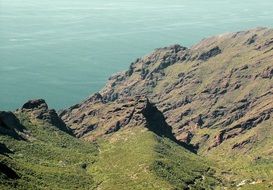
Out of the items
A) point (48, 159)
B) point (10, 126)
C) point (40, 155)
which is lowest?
point (48, 159)

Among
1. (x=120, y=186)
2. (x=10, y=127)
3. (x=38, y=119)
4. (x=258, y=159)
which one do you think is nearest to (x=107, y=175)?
(x=120, y=186)

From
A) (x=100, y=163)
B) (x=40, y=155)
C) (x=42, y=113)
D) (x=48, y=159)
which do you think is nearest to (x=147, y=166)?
(x=100, y=163)

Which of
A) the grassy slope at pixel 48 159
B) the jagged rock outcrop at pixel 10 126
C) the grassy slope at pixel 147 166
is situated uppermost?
the jagged rock outcrop at pixel 10 126

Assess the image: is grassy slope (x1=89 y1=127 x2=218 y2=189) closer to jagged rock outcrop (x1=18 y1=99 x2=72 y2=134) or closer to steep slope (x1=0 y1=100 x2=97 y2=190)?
steep slope (x1=0 y1=100 x2=97 y2=190)

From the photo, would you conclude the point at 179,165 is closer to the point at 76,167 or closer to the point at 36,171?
the point at 76,167

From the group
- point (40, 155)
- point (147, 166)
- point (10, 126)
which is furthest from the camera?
point (10, 126)

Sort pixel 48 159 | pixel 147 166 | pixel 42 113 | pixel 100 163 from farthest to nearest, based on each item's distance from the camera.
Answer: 1. pixel 42 113
2. pixel 100 163
3. pixel 48 159
4. pixel 147 166

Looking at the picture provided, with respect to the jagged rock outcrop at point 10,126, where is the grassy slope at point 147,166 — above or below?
below

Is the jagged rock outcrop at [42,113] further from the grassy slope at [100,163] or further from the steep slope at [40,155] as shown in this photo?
the grassy slope at [100,163]

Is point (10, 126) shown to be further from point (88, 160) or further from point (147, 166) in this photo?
point (147, 166)

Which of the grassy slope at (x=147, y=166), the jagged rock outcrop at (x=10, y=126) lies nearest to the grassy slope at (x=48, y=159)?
the jagged rock outcrop at (x=10, y=126)

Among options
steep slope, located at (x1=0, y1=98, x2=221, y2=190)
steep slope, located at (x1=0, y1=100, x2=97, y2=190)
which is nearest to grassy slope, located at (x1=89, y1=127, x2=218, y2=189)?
steep slope, located at (x1=0, y1=98, x2=221, y2=190)
